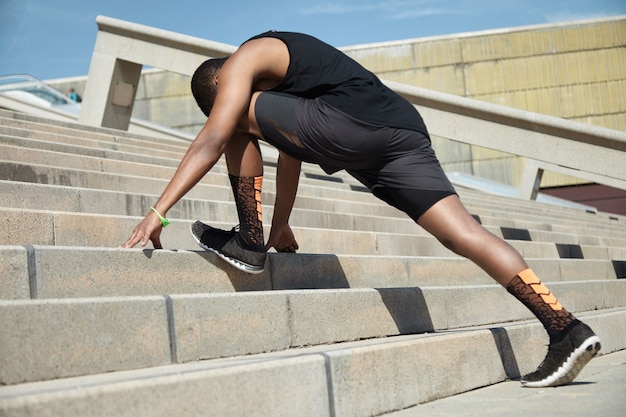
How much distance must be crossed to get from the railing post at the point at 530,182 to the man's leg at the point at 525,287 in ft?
51.2

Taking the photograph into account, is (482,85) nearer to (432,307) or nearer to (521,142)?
(521,142)

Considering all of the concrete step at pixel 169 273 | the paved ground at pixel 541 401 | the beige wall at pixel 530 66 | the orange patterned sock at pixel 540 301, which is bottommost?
the paved ground at pixel 541 401

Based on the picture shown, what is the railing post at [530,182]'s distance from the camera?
18.6m

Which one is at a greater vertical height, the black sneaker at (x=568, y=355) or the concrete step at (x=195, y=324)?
the concrete step at (x=195, y=324)

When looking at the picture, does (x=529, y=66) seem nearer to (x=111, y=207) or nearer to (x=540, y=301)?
(x=111, y=207)

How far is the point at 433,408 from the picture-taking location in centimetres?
306

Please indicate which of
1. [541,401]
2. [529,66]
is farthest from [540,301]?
[529,66]

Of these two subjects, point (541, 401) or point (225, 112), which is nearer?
point (541, 401)

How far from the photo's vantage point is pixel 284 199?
395 centimetres

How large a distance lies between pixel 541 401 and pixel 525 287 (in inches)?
20.5

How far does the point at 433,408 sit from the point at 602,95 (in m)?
26.6

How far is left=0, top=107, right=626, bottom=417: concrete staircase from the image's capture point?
7.61ft

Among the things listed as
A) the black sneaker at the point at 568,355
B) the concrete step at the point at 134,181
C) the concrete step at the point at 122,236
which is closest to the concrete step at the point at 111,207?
the concrete step at the point at 122,236

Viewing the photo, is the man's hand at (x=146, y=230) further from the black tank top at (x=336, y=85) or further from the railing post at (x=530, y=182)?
the railing post at (x=530, y=182)
